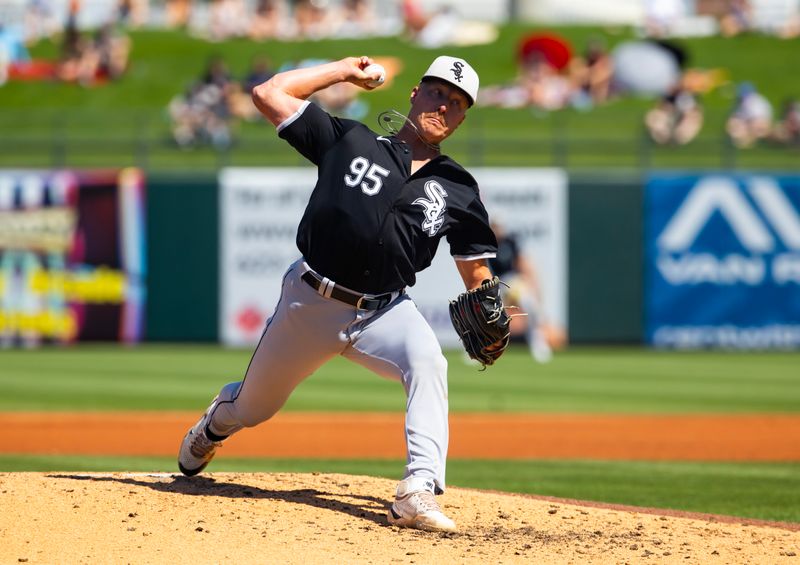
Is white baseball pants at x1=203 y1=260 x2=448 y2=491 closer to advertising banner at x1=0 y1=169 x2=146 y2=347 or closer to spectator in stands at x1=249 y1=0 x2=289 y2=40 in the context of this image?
advertising banner at x1=0 y1=169 x2=146 y2=347

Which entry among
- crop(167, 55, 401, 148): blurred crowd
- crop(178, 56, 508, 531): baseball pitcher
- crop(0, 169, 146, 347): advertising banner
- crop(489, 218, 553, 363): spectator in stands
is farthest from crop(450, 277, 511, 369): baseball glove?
crop(167, 55, 401, 148): blurred crowd

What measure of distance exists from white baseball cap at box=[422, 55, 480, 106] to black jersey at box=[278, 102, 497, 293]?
33 cm

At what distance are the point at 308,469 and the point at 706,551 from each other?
374cm

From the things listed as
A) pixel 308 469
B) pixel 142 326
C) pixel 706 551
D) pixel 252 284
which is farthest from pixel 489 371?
pixel 706 551

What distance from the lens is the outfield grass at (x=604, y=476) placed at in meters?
7.68

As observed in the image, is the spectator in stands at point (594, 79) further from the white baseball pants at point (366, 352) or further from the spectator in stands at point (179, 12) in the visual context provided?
the white baseball pants at point (366, 352)

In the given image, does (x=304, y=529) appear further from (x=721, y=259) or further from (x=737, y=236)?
(x=737, y=236)

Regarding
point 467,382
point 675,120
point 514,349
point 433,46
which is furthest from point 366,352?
point 433,46

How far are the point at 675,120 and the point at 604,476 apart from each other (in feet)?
46.5

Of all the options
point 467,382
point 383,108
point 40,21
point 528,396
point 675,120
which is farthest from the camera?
point 40,21

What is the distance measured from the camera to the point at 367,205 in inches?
217

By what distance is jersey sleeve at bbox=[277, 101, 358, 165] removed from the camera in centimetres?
553

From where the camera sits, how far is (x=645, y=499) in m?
7.75

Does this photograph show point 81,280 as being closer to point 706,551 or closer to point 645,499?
point 645,499
